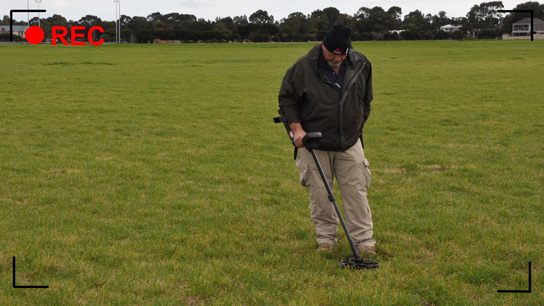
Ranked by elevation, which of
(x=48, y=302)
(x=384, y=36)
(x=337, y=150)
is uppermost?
(x=384, y=36)

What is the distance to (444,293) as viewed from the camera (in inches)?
198

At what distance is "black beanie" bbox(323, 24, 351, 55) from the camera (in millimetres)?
5488

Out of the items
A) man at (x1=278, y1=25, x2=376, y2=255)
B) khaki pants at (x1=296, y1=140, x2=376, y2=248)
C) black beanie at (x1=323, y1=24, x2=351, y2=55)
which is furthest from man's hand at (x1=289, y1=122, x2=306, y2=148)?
black beanie at (x1=323, y1=24, x2=351, y2=55)

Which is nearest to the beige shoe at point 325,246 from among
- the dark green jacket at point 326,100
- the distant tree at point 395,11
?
the dark green jacket at point 326,100

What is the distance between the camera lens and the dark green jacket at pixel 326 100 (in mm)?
5734

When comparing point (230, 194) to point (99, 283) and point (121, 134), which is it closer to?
point (99, 283)

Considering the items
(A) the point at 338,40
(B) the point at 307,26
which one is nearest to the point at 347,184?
(A) the point at 338,40

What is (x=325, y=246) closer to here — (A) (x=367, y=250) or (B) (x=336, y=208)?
(A) (x=367, y=250)

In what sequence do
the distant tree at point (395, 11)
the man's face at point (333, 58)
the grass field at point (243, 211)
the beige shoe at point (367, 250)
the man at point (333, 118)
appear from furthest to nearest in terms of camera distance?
the distant tree at point (395, 11) < the beige shoe at point (367, 250) < the man at point (333, 118) < the man's face at point (333, 58) < the grass field at point (243, 211)

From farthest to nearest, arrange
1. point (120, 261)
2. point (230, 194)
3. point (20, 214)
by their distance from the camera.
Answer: point (230, 194) < point (20, 214) < point (120, 261)

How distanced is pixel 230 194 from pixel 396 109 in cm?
1124

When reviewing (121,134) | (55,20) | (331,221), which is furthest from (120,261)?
(55,20)

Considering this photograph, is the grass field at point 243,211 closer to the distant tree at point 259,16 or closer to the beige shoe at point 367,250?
the beige shoe at point 367,250

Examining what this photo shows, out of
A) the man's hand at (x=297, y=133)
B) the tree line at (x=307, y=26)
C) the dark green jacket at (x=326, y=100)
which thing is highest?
the tree line at (x=307, y=26)
